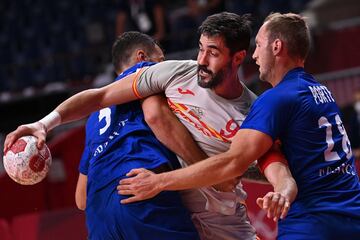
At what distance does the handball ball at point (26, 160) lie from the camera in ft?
12.1

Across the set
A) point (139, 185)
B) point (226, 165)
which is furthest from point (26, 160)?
point (226, 165)

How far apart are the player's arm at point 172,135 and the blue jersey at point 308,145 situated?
55 cm

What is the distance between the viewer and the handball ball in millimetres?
3691

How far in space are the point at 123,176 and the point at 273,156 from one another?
79 cm

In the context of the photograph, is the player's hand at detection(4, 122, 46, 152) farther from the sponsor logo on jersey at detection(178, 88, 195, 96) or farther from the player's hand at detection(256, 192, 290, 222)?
the player's hand at detection(256, 192, 290, 222)

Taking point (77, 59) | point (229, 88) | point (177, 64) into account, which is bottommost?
point (77, 59)

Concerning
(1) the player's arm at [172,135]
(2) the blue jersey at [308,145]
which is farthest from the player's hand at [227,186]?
(2) the blue jersey at [308,145]

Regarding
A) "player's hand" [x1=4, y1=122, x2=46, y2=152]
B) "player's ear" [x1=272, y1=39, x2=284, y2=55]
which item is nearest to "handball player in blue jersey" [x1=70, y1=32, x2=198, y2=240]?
"player's hand" [x1=4, y1=122, x2=46, y2=152]

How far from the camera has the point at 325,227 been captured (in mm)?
3277

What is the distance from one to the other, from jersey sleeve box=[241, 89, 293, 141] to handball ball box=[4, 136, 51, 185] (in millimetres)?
1082

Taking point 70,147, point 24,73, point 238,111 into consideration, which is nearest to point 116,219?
point 238,111

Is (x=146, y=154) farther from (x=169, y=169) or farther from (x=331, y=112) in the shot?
(x=331, y=112)

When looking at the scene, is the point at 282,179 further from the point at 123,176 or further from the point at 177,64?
the point at 177,64

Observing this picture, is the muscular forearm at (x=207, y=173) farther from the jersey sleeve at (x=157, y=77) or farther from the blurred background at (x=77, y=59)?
the blurred background at (x=77, y=59)
